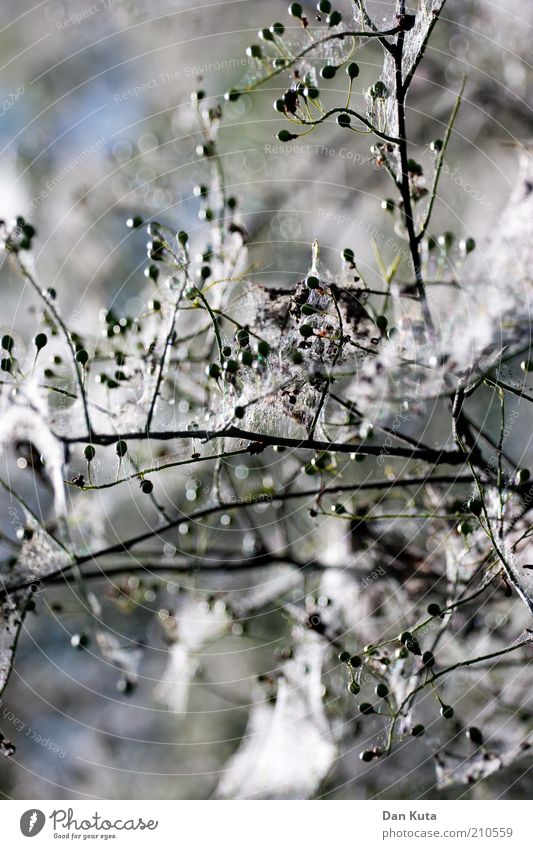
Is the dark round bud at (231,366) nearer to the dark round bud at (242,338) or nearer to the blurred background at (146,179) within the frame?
the dark round bud at (242,338)

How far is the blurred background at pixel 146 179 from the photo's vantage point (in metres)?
1.69

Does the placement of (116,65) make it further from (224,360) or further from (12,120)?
(224,360)

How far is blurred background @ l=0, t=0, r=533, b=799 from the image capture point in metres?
1.69

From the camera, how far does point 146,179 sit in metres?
1.88

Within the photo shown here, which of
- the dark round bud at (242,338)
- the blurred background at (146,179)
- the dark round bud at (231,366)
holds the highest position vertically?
the blurred background at (146,179)

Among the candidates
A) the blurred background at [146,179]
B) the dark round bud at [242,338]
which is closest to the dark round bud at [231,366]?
the dark round bud at [242,338]

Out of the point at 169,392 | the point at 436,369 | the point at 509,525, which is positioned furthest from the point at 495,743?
the point at 169,392

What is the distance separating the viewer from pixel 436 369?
905 millimetres

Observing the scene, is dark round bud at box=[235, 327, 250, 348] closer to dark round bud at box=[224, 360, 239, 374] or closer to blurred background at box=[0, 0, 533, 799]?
dark round bud at box=[224, 360, 239, 374]

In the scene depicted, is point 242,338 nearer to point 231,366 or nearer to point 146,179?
point 231,366

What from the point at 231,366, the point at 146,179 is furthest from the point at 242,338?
the point at 146,179

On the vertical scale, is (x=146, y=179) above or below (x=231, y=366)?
above

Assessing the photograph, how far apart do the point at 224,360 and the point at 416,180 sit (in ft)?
1.15

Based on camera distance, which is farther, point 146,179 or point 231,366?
point 146,179
